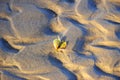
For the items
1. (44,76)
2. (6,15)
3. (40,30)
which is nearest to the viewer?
(44,76)

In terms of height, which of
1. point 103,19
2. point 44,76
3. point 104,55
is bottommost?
point 44,76

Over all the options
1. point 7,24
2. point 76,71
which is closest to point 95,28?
point 76,71

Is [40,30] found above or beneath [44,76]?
above

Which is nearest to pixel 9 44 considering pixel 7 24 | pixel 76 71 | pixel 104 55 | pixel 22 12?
pixel 7 24

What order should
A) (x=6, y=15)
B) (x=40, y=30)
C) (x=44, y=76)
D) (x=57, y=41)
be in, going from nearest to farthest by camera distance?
1. (x=44, y=76)
2. (x=57, y=41)
3. (x=40, y=30)
4. (x=6, y=15)

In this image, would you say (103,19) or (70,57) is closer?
(70,57)

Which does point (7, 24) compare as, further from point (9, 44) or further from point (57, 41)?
point (57, 41)

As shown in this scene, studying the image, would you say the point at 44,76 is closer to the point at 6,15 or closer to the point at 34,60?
the point at 34,60
